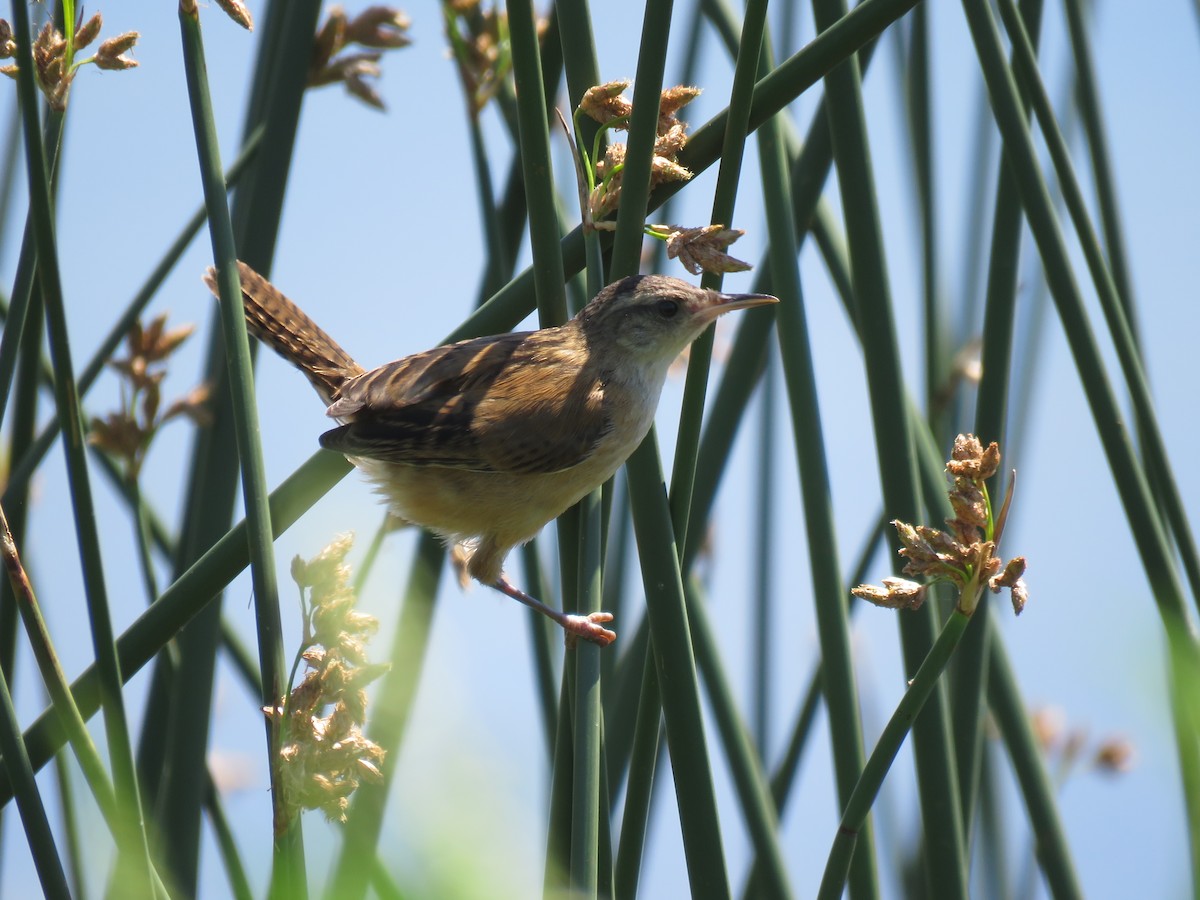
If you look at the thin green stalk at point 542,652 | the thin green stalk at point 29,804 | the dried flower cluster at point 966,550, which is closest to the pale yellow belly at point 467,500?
the thin green stalk at point 542,652

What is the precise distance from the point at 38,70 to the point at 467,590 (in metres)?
1.77

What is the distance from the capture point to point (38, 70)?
208cm

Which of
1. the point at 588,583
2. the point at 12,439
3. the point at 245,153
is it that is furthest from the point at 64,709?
the point at 245,153

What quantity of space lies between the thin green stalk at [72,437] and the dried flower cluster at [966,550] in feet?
3.89

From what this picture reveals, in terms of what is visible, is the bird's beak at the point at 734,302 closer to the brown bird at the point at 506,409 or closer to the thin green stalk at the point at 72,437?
the brown bird at the point at 506,409

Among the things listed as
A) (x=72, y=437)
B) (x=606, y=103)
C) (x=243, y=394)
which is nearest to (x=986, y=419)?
(x=606, y=103)

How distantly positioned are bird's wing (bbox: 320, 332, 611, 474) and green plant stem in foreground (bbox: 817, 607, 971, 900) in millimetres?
1403

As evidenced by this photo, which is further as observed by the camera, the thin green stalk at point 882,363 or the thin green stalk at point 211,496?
the thin green stalk at point 211,496

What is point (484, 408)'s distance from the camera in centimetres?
315

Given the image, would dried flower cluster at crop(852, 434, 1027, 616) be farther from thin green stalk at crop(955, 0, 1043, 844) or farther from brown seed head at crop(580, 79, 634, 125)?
thin green stalk at crop(955, 0, 1043, 844)

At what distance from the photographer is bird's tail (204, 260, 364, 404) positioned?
10.8 ft

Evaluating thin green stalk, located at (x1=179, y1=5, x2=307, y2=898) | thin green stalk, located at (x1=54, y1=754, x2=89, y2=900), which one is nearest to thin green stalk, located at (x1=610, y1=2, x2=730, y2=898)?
thin green stalk, located at (x1=179, y1=5, x2=307, y2=898)

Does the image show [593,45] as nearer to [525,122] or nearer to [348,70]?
[525,122]

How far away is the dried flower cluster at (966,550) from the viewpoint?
1.57m
